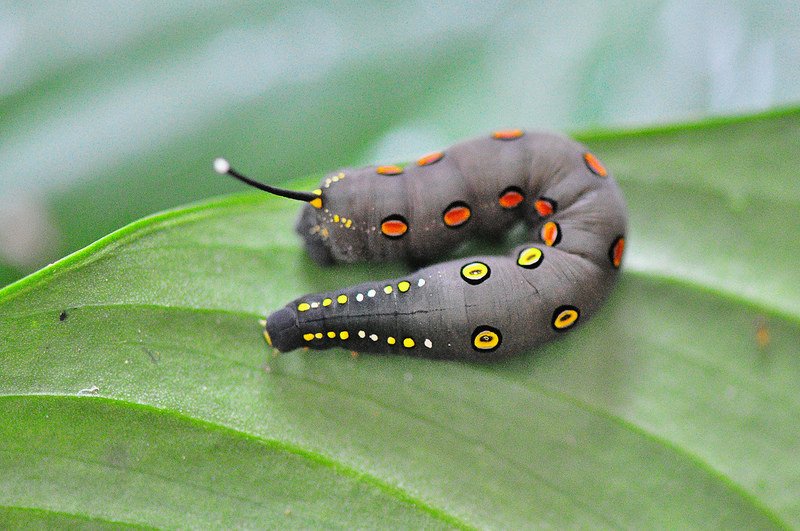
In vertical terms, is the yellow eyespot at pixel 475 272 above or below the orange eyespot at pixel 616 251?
above

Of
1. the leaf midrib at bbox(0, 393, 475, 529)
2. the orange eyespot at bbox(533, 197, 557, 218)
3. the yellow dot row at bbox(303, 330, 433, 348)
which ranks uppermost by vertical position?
the orange eyespot at bbox(533, 197, 557, 218)

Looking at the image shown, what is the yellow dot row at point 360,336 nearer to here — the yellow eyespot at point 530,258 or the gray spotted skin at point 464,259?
the gray spotted skin at point 464,259

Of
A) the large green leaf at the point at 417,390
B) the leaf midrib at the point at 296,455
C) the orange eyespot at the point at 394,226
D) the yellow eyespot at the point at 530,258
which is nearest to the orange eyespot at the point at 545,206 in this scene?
the yellow eyespot at the point at 530,258

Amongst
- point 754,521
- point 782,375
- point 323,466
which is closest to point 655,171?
point 782,375

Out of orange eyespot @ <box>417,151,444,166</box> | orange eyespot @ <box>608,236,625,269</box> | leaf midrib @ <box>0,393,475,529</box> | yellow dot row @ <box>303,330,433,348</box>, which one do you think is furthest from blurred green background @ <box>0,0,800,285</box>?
leaf midrib @ <box>0,393,475,529</box>

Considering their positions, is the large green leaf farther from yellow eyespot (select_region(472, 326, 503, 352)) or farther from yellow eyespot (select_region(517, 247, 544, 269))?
yellow eyespot (select_region(517, 247, 544, 269))

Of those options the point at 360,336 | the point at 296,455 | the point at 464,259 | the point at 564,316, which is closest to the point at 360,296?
the point at 360,336
